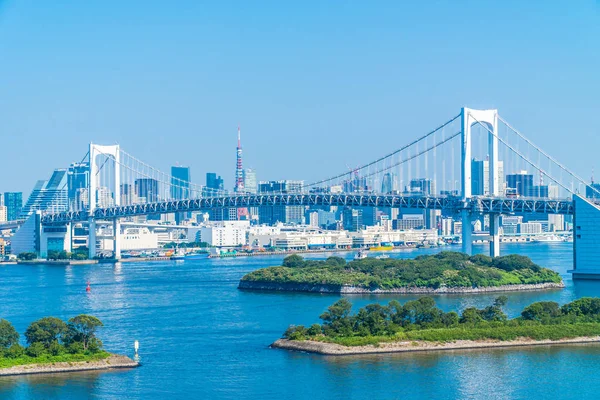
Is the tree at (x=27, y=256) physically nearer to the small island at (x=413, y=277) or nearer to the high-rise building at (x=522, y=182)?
the small island at (x=413, y=277)

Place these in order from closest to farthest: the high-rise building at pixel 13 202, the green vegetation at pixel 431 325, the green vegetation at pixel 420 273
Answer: the green vegetation at pixel 431 325
the green vegetation at pixel 420 273
the high-rise building at pixel 13 202

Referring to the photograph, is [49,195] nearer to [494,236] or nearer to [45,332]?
[494,236]

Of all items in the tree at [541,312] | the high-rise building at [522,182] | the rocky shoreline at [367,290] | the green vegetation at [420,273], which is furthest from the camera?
the high-rise building at [522,182]

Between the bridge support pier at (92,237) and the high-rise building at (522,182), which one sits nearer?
the bridge support pier at (92,237)

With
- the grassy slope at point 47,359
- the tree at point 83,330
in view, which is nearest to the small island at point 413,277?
the tree at point 83,330

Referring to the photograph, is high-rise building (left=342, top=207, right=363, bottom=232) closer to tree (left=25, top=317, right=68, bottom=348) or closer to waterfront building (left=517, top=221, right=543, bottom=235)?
waterfront building (left=517, top=221, right=543, bottom=235)

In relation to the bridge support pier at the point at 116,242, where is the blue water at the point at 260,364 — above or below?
below

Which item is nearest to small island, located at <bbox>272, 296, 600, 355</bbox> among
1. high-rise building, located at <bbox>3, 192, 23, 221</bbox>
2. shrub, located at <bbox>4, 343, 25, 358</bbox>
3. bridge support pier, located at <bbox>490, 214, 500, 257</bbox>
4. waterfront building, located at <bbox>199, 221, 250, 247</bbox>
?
shrub, located at <bbox>4, 343, 25, 358</bbox>

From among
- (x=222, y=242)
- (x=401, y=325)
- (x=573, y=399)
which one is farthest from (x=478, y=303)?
(x=222, y=242)
